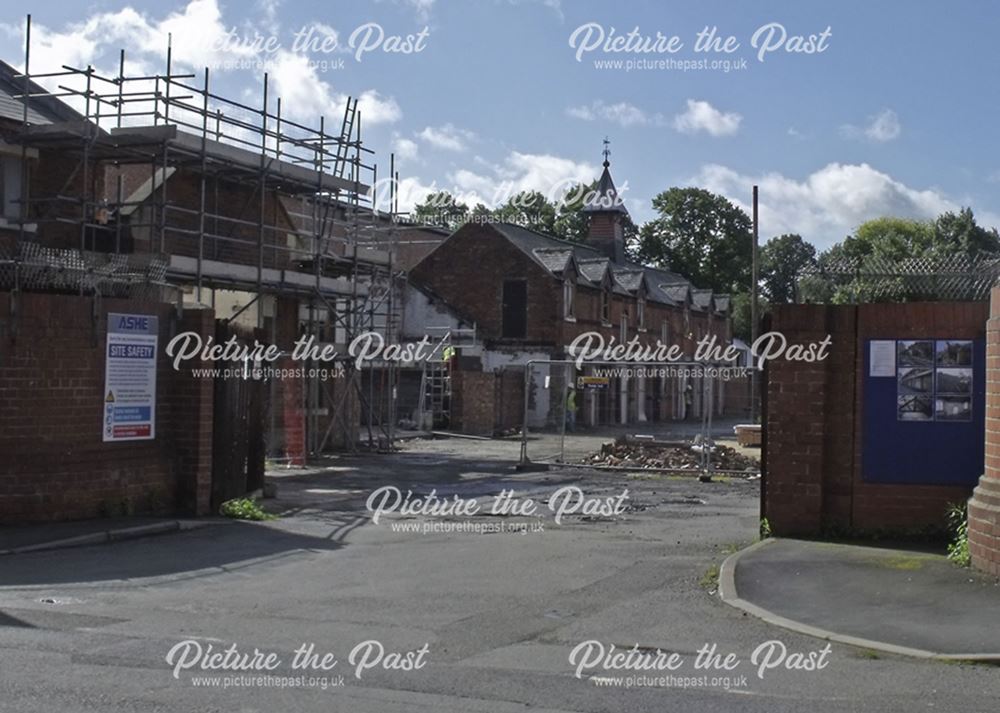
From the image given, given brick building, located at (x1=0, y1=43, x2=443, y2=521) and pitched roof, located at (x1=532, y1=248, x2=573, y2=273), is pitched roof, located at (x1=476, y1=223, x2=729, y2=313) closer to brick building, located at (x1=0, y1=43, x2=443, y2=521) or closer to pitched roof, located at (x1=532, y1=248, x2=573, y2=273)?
pitched roof, located at (x1=532, y1=248, x2=573, y2=273)

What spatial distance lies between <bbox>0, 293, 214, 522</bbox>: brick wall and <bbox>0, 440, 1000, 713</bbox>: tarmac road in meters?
1.19

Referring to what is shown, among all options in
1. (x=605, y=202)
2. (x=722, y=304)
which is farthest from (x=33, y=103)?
(x=722, y=304)

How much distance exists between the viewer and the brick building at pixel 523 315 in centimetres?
4325

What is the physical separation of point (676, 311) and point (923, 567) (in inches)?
2148

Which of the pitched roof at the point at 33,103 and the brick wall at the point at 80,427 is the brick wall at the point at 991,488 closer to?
the brick wall at the point at 80,427

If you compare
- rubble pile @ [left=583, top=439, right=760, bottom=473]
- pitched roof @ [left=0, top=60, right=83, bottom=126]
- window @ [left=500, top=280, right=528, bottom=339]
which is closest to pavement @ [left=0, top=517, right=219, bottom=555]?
pitched roof @ [left=0, top=60, right=83, bottom=126]

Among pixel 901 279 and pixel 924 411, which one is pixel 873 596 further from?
pixel 901 279

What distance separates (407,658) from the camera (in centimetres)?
802

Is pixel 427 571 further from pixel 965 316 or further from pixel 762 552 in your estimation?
pixel 965 316

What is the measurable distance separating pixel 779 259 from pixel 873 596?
102 metres

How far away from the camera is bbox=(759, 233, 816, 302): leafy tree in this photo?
4154 inches

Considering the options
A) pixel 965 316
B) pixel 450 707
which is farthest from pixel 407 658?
pixel 965 316

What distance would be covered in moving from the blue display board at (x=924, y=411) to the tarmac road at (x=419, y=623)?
2138 mm

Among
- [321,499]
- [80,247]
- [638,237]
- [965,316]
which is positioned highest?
[638,237]
